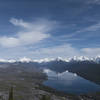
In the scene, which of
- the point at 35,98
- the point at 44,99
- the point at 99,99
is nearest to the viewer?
the point at 44,99

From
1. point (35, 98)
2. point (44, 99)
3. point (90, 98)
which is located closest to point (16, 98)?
point (35, 98)

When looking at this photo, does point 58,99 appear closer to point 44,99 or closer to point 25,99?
point 25,99

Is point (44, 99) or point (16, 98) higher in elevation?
point (44, 99)

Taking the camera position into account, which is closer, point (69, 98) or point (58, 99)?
point (58, 99)

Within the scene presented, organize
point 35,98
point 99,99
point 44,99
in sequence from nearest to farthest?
point 44,99 < point 35,98 < point 99,99

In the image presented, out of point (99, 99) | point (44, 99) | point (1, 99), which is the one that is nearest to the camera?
point (44, 99)

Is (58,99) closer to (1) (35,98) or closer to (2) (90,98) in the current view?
(1) (35,98)

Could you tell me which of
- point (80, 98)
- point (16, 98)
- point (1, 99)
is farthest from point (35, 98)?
point (80, 98)

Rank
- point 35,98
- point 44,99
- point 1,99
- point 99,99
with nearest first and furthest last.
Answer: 1. point 44,99
2. point 1,99
3. point 35,98
4. point 99,99

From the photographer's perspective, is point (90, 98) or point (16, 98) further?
point (90, 98)
